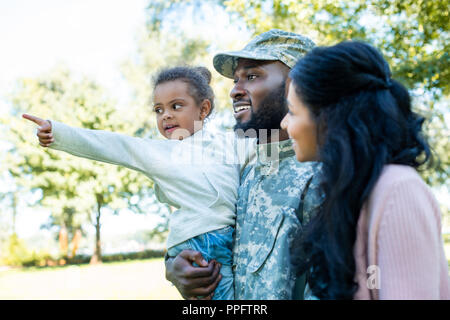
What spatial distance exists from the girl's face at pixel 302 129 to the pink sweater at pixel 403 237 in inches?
14.4

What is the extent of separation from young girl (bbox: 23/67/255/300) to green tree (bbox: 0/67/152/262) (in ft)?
70.5

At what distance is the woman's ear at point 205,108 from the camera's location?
3.28 meters

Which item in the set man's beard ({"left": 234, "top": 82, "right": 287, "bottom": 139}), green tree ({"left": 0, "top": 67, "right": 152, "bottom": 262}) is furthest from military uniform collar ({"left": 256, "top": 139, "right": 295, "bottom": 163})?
green tree ({"left": 0, "top": 67, "right": 152, "bottom": 262})

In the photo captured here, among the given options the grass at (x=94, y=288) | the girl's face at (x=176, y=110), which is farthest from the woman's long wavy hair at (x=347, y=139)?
the grass at (x=94, y=288)

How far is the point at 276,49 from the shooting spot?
2.69 m

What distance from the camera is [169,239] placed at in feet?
9.17

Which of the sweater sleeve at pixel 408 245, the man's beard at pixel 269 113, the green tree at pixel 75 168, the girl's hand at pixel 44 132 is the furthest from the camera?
the green tree at pixel 75 168

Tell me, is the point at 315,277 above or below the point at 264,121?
below

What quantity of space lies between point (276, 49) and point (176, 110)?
827mm

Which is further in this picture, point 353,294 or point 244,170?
point 244,170

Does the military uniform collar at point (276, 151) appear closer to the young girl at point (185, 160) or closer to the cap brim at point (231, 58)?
the young girl at point (185, 160)
